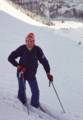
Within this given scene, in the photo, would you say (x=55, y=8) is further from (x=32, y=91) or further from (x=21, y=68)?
(x=21, y=68)

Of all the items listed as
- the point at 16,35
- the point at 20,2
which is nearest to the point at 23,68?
the point at 16,35

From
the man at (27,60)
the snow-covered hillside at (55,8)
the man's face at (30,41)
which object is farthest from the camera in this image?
the snow-covered hillside at (55,8)

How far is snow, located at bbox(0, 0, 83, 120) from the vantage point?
10.4 m

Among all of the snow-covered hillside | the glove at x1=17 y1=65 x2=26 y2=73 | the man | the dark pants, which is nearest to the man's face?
the man

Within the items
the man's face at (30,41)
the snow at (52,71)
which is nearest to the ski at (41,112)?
the snow at (52,71)

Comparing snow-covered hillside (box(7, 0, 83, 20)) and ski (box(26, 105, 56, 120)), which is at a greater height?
ski (box(26, 105, 56, 120))

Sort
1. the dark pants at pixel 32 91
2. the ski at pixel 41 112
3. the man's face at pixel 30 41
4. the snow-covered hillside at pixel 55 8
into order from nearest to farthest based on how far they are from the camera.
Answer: the ski at pixel 41 112 < the man's face at pixel 30 41 < the dark pants at pixel 32 91 < the snow-covered hillside at pixel 55 8

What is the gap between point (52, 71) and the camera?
16.5m

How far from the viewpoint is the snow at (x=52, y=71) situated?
10.4 m

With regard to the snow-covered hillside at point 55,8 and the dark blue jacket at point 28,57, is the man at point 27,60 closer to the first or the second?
the dark blue jacket at point 28,57

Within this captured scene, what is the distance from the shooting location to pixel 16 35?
22094mm

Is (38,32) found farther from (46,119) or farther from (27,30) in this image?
(46,119)

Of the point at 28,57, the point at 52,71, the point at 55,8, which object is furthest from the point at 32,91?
the point at 55,8

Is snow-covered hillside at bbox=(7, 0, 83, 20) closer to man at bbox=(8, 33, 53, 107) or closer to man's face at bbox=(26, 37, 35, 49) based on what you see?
man at bbox=(8, 33, 53, 107)
